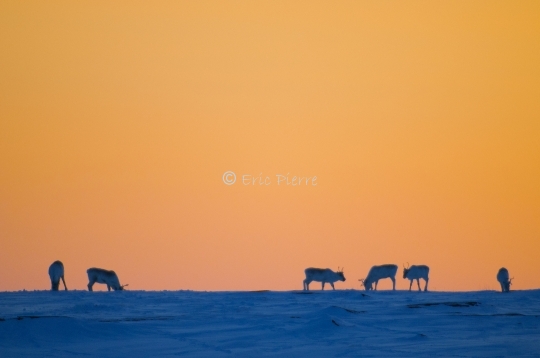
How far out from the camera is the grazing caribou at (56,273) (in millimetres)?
40656

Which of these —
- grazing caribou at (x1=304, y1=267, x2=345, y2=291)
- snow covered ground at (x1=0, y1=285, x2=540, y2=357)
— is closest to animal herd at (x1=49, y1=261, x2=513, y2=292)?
grazing caribou at (x1=304, y1=267, x2=345, y2=291)

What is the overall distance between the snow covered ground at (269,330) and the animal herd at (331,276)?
55.7 feet

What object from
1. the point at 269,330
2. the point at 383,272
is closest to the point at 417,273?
the point at 383,272

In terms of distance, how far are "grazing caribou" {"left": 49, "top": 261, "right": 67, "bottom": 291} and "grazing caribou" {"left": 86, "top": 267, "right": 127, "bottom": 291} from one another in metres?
1.96

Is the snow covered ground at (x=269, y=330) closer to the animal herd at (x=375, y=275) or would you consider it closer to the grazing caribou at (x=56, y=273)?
the grazing caribou at (x=56, y=273)

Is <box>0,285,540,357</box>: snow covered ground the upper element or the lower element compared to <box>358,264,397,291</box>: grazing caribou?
lower

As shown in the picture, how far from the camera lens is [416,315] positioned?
20.8m

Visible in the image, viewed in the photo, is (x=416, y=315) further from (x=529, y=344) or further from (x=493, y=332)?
(x=529, y=344)

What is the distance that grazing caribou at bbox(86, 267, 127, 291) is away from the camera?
43.0 metres

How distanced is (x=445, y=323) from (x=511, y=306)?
6046 millimetres

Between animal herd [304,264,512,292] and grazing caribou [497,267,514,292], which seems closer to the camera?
grazing caribou [497,267,514,292]

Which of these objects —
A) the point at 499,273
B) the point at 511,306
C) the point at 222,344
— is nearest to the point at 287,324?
the point at 222,344

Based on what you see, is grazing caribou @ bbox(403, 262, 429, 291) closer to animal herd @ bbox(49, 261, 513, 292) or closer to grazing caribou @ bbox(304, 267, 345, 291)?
animal herd @ bbox(49, 261, 513, 292)

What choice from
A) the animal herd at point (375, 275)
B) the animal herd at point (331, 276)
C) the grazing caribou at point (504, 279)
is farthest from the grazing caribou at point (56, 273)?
the grazing caribou at point (504, 279)
